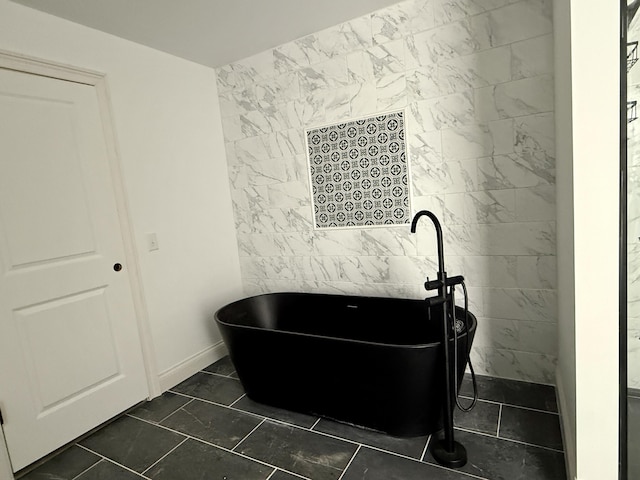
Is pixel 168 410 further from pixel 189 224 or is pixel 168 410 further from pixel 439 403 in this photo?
pixel 439 403

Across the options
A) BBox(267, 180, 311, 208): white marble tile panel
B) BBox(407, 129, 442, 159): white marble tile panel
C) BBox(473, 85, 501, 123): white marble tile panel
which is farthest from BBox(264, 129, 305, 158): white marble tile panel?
BBox(473, 85, 501, 123): white marble tile panel

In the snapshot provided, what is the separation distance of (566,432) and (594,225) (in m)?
1.04

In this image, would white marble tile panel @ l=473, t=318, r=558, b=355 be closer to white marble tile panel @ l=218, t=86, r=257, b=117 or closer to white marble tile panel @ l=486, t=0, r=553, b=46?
white marble tile panel @ l=486, t=0, r=553, b=46

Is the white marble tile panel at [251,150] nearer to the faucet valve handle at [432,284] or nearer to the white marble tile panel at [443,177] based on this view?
the white marble tile panel at [443,177]

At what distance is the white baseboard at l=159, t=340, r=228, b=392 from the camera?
8.41 feet

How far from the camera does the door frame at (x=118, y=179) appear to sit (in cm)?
194

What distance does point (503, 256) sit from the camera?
2.16 metres

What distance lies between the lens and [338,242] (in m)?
2.70

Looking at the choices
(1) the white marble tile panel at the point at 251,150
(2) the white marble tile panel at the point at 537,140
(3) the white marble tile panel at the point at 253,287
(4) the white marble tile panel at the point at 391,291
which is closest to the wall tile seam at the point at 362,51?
(2) the white marble tile panel at the point at 537,140

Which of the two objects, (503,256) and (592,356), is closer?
(592,356)

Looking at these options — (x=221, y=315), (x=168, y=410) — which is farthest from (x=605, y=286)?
(x=168, y=410)

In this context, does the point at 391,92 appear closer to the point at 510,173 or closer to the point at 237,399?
the point at 510,173

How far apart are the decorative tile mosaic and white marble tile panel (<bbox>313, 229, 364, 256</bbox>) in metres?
0.06

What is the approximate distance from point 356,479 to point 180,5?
2697 mm
